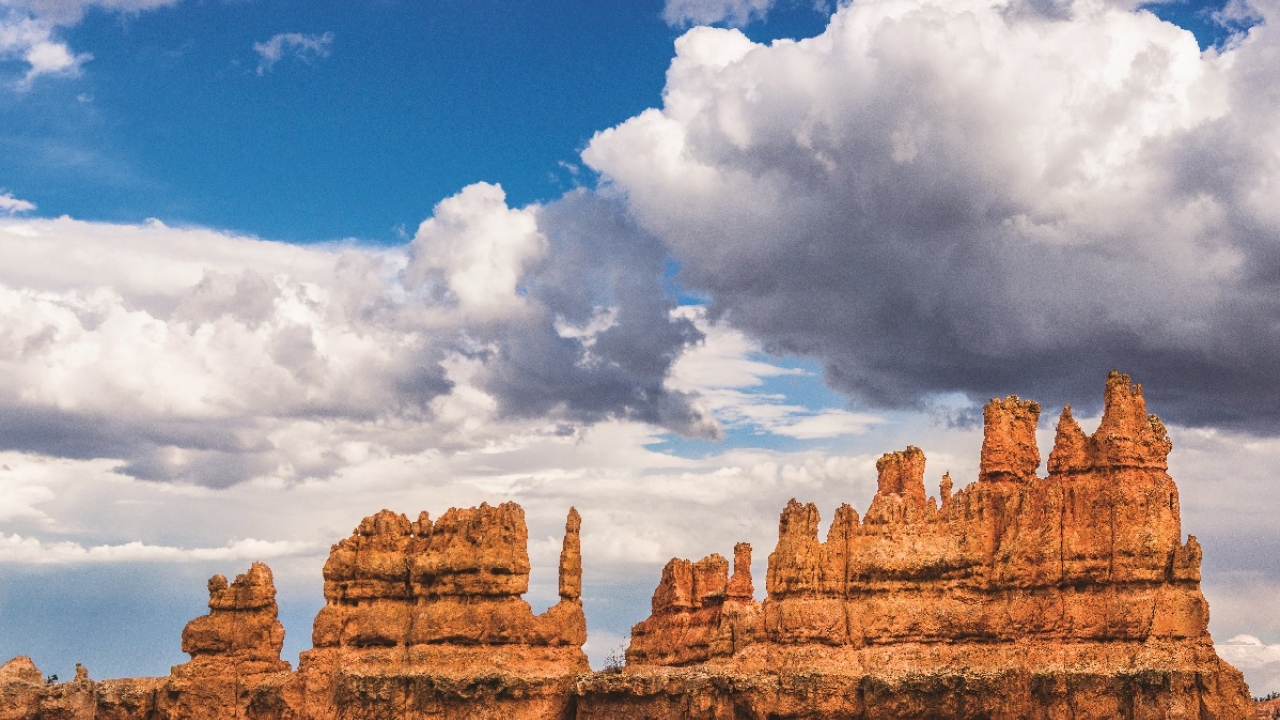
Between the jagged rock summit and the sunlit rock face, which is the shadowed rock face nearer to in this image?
the jagged rock summit

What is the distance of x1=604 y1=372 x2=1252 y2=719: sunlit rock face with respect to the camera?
3484 inches

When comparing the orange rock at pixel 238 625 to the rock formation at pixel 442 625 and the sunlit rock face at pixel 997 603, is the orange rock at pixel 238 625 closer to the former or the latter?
the rock formation at pixel 442 625

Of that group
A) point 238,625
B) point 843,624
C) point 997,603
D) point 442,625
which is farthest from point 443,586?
point 997,603

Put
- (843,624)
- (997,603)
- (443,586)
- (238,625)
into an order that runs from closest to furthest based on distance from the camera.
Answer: (997,603)
(843,624)
(443,586)
(238,625)

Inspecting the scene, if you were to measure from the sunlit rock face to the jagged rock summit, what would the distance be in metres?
0.11

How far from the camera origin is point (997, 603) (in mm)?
95562

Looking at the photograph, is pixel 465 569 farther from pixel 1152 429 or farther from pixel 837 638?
pixel 1152 429

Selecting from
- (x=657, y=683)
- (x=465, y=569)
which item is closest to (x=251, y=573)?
(x=465, y=569)

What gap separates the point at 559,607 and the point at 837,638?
1635 centimetres

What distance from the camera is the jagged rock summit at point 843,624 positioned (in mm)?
89688

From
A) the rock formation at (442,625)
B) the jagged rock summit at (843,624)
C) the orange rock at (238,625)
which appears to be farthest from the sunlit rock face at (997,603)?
the orange rock at (238,625)

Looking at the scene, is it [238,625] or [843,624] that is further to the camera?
[238,625]

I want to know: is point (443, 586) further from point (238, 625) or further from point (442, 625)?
point (238, 625)

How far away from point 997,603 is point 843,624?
8343mm
